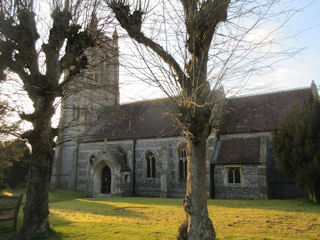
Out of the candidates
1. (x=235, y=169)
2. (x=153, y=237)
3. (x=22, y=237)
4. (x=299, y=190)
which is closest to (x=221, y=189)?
(x=235, y=169)

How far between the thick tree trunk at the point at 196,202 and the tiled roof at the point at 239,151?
13.2 m

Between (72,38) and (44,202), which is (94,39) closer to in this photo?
(72,38)

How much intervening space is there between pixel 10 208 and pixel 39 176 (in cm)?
155

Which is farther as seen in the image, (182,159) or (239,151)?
(182,159)

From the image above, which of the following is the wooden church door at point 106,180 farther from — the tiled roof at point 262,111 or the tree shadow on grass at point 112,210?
the tiled roof at point 262,111

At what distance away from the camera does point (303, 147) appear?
1414cm

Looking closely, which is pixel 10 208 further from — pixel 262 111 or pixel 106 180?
pixel 262 111

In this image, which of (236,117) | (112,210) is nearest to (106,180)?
(112,210)

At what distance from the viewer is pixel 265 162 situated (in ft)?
56.3

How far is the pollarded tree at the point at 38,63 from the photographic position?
6.92 m

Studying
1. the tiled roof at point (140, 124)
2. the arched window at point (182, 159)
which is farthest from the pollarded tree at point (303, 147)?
the tiled roof at point (140, 124)

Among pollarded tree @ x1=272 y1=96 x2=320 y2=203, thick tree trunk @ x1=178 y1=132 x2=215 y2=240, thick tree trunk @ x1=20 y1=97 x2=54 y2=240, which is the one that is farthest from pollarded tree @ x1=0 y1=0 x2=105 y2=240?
pollarded tree @ x1=272 y1=96 x2=320 y2=203

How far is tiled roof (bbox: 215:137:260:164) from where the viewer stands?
713 inches

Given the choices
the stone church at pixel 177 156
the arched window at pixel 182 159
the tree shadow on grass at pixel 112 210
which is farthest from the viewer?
the arched window at pixel 182 159
